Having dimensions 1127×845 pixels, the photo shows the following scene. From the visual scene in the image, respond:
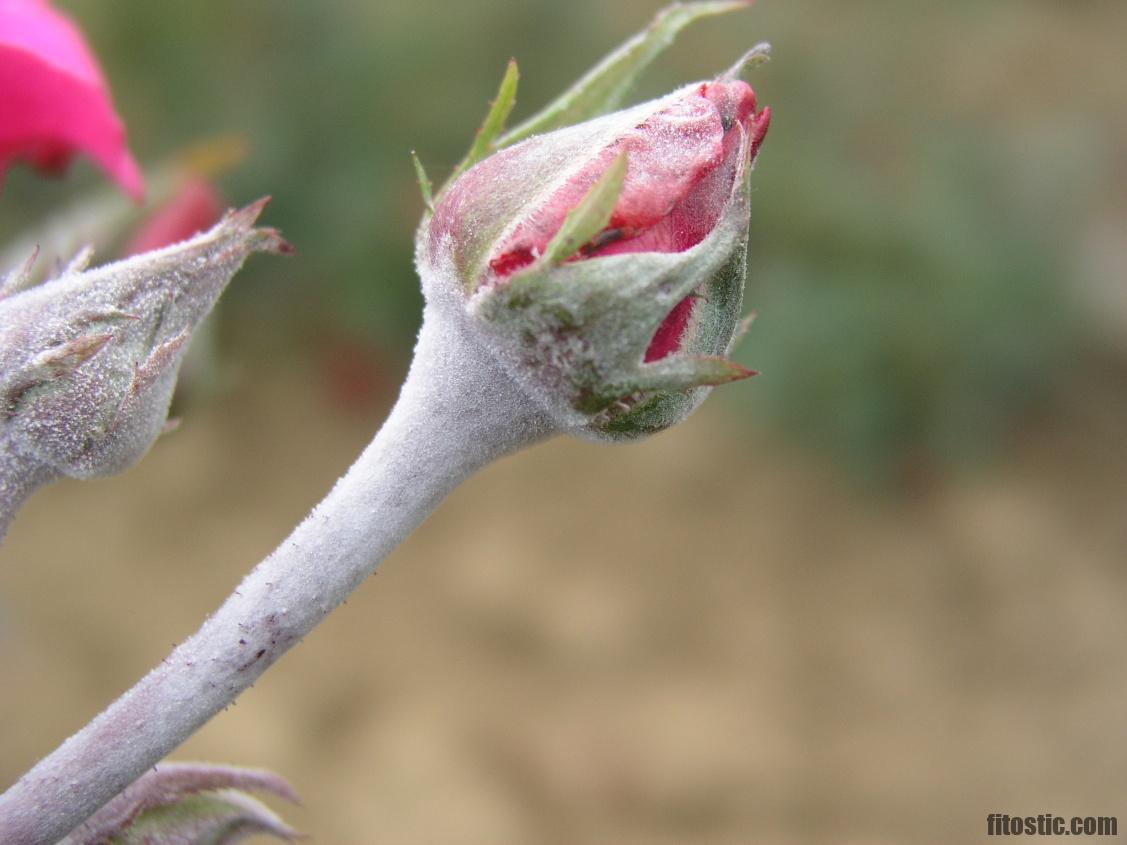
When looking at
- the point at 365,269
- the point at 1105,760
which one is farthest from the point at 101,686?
the point at 1105,760

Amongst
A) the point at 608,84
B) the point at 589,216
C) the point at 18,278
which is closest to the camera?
the point at 589,216

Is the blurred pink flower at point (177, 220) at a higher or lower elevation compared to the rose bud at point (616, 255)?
higher

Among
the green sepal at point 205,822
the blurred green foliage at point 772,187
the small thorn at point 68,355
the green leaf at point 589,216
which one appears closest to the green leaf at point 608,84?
the green leaf at point 589,216

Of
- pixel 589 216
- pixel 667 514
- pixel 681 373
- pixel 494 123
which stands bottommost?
pixel 667 514

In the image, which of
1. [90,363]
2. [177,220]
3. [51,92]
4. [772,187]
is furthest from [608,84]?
[772,187]

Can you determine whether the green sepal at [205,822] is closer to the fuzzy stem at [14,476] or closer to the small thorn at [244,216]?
the fuzzy stem at [14,476]

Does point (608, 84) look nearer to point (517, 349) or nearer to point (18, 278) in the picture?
point (517, 349)
